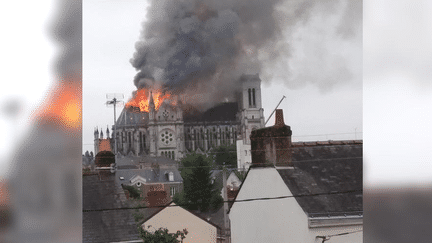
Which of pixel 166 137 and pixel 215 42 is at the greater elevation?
pixel 215 42

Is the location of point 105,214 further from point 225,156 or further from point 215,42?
point 215,42

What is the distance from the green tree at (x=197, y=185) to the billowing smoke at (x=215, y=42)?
1.40ft

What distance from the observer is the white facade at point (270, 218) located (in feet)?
10.5

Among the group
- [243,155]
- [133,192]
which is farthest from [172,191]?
[243,155]

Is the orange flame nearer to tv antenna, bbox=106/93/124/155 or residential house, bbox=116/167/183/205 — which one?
tv antenna, bbox=106/93/124/155

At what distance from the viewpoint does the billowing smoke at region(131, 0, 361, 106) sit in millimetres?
2967

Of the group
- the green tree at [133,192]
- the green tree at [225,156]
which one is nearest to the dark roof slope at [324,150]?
the green tree at [225,156]

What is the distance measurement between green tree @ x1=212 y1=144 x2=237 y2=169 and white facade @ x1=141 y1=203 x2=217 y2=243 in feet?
1.27

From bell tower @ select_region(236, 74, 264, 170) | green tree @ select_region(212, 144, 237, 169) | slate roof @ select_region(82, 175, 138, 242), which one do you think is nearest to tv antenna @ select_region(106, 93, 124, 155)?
slate roof @ select_region(82, 175, 138, 242)

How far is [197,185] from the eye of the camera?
10.3ft

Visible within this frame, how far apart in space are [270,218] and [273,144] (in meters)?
0.51

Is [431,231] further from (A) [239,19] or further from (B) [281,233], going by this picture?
(A) [239,19]

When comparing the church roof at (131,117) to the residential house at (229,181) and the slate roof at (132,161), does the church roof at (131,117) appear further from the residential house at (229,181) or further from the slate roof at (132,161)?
the residential house at (229,181)

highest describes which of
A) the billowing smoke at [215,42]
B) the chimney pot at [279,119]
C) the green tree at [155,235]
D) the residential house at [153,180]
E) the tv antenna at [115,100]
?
the billowing smoke at [215,42]
